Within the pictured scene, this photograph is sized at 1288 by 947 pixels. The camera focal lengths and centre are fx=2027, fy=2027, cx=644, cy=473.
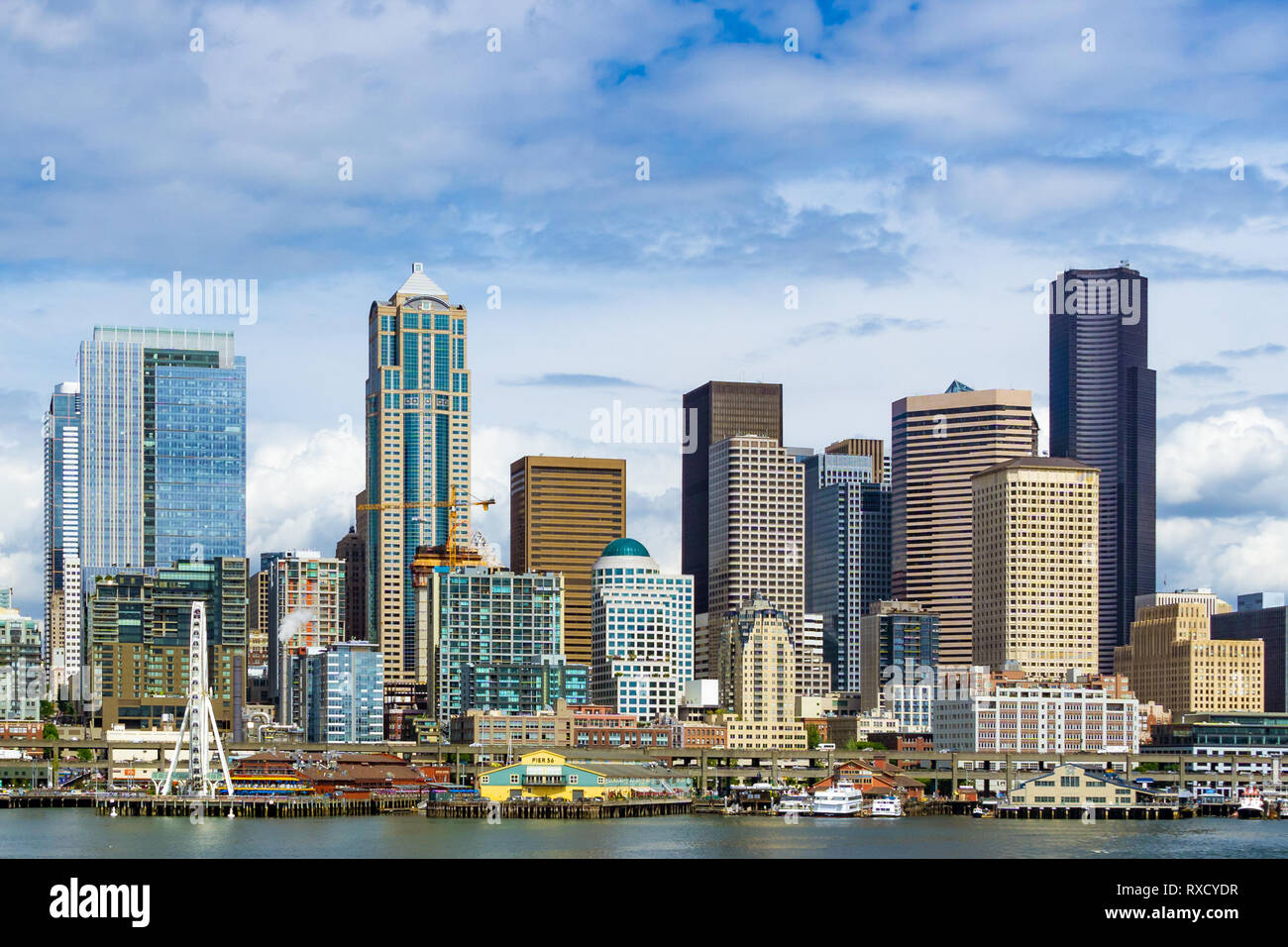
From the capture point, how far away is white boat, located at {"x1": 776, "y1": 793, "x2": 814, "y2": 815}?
146m

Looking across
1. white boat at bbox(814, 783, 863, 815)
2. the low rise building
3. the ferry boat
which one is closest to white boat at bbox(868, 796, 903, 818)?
white boat at bbox(814, 783, 863, 815)

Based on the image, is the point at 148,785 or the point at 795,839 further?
the point at 148,785

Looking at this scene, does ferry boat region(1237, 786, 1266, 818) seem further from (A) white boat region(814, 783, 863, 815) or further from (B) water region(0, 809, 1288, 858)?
(A) white boat region(814, 783, 863, 815)

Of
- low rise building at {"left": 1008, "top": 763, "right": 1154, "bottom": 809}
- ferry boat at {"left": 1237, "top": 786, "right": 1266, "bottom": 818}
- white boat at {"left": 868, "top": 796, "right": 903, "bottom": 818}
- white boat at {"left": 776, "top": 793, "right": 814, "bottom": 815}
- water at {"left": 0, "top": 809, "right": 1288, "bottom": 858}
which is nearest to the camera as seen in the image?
water at {"left": 0, "top": 809, "right": 1288, "bottom": 858}

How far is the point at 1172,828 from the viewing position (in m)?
134

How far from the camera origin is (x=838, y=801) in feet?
478

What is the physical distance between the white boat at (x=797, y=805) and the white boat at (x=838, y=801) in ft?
3.47

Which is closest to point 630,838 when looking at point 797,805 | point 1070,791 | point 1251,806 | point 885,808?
point 797,805

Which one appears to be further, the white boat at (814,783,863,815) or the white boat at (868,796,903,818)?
the white boat at (868,796,903,818)

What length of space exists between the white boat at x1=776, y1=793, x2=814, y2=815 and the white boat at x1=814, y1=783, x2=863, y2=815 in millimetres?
1056

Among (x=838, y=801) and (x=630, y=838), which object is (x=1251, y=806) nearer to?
(x=838, y=801)
